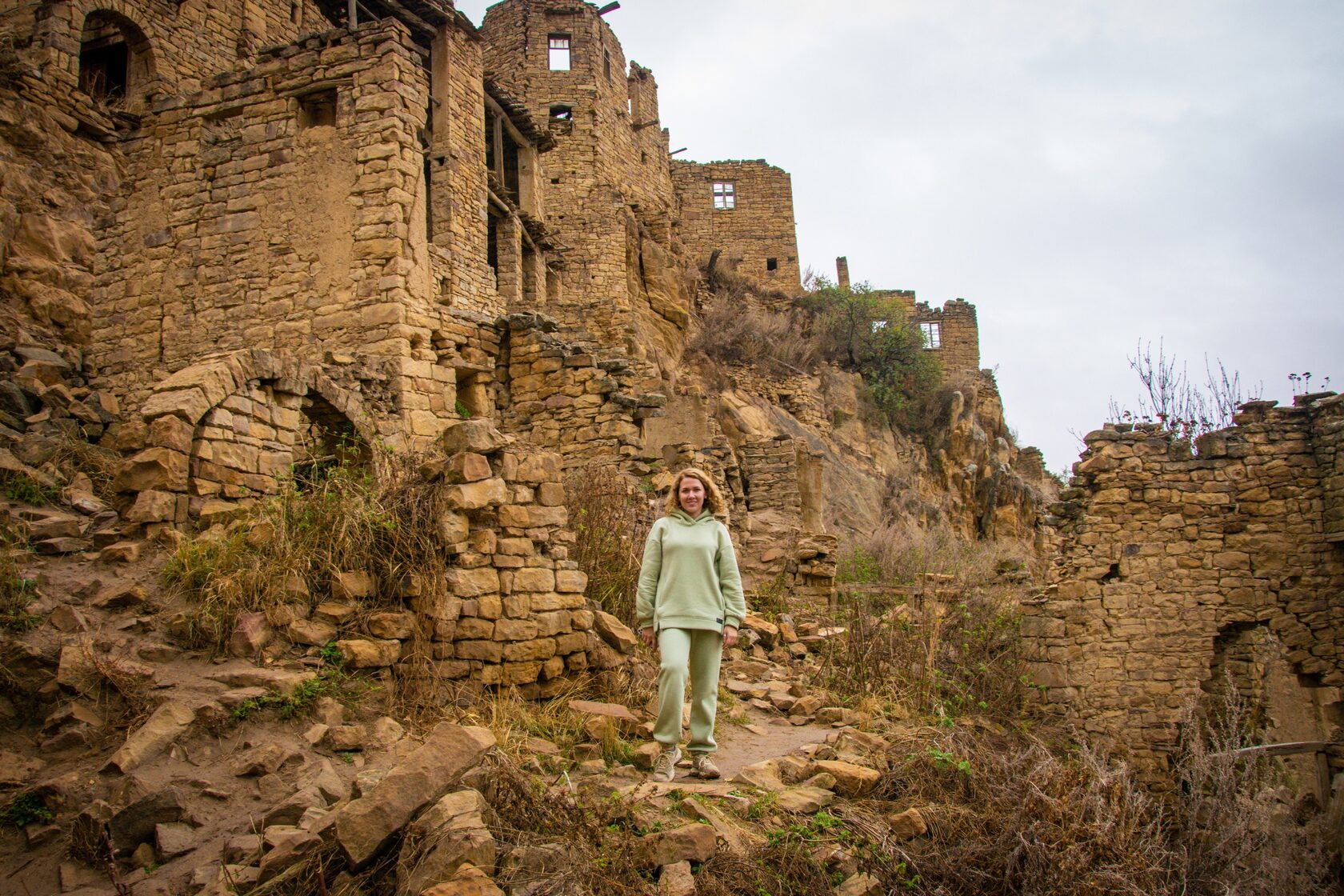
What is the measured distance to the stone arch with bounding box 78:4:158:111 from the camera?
12758 millimetres

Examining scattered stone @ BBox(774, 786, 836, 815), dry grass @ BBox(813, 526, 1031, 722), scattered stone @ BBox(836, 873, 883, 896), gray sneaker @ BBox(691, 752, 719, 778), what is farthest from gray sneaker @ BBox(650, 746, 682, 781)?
dry grass @ BBox(813, 526, 1031, 722)

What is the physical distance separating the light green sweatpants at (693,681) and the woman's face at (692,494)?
725 millimetres

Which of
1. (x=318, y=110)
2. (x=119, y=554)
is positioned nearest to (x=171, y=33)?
(x=318, y=110)

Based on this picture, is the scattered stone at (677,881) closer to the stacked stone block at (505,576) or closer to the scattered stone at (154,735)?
the stacked stone block at (505,576)

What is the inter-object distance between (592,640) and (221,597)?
2284 millimetres

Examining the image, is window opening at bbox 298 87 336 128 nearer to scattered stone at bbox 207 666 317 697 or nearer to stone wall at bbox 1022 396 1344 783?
scattered stone at bbox 207 666 317 697

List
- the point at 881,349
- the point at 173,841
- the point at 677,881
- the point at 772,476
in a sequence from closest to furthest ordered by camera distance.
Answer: the point at 173,841 → the point at 677,881 → the point at 772,476 → the point at 881,349

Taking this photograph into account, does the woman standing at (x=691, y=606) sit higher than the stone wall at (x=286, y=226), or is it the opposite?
the stone wall at (x=286, y=226)

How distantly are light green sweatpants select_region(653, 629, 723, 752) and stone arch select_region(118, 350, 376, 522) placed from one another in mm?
3055

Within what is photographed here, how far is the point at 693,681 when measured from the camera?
202 inches

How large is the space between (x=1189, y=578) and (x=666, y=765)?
679 centimetres

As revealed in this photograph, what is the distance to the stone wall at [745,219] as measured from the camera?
33.0 meters

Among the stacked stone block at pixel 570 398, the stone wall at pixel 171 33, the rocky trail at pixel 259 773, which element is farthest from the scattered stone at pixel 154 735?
the stone wall at pixel 171 33

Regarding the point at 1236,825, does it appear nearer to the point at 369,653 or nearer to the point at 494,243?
the point at 369,653
